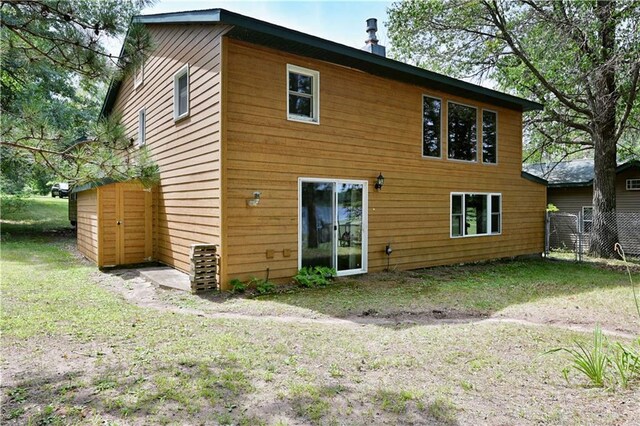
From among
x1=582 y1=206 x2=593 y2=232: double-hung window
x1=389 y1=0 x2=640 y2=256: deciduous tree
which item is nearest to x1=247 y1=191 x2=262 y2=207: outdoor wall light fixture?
x1=389 y1=0 x2=640 y2=256: deciduous tree

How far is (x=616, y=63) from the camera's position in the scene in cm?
992

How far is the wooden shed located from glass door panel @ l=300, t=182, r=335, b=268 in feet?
13.0

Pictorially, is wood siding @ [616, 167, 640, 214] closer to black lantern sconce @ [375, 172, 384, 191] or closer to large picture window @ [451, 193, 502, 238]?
large picture window @ [451, 193, 502, 238]

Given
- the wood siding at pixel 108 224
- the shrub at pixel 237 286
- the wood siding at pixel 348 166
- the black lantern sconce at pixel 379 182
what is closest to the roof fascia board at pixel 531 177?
the wood siding at pixel 348 166

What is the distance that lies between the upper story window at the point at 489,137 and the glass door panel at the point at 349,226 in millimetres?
4614

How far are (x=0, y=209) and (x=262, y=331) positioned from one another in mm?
18000

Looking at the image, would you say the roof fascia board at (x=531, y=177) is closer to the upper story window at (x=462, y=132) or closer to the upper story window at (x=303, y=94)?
the upper story window at (x=462, y=132)


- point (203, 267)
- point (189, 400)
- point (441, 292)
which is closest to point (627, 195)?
point (441, 292)

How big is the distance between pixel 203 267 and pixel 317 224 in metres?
2.29

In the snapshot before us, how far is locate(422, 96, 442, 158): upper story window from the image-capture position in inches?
363

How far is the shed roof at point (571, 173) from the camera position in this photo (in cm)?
1397

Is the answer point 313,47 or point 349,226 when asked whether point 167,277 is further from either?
point 313,47

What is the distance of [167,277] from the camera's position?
704cm

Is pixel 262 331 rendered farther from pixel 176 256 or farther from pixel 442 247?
pixel 442 247
